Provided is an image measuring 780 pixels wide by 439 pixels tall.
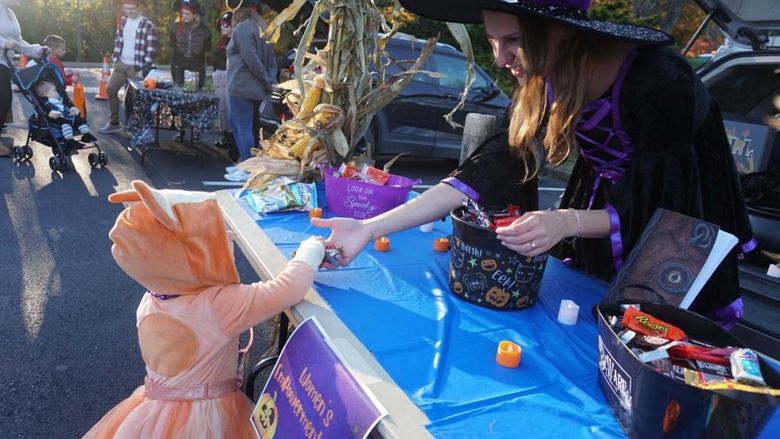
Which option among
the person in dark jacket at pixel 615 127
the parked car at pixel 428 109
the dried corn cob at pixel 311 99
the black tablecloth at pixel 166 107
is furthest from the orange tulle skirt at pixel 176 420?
the parked car at pixel 428 109

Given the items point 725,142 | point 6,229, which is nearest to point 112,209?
point 6,229

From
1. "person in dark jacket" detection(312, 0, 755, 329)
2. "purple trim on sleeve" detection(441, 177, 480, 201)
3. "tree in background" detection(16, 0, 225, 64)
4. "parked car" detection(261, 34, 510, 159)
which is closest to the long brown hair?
"person in dark jacket" detection(312, 0, 755, 329)

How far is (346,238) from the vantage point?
1646 millimetres

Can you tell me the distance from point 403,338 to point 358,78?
1.49 meters

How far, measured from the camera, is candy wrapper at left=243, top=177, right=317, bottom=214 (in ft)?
7.30

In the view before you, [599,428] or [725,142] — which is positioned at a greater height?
[725,142]

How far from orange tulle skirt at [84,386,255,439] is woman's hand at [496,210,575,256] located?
0.89 meters

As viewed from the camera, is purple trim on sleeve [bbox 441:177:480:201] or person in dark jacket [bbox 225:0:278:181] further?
person in dark jacket [bbox 225:0:278:181]

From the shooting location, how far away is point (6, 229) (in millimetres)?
4117

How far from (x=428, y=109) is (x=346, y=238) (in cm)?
568

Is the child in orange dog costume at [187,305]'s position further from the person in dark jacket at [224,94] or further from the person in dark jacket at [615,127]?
the person in dark jacket at [224,94]

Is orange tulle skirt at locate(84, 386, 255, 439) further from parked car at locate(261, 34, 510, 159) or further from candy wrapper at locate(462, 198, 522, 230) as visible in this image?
parked car at locate(261, 34, 510, 159)

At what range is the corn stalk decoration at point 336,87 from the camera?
239 cm

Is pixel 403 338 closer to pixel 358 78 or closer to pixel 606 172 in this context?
pixel 606 172
